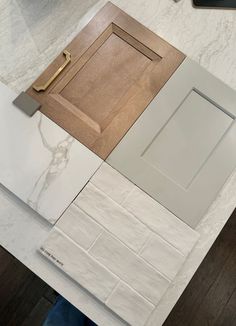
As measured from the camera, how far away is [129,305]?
750mm

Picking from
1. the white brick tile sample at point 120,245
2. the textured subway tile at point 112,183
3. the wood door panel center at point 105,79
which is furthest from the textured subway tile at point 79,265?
the wood door panel center at point 105,79

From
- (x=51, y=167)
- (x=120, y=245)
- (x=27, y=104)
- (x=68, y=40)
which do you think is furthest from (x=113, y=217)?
(x=68, y=40)

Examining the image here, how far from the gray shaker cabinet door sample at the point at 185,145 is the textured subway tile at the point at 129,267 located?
136 mm

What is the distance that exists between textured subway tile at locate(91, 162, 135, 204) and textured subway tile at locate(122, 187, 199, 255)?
16 millimetres

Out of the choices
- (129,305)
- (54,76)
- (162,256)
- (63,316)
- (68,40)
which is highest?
(68,40)

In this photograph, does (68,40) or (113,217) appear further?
(68,40)

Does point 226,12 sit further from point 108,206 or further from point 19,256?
point 19,256

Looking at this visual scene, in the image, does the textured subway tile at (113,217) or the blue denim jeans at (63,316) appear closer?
the textured subway tile at (113,217)

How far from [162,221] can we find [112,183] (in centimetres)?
14

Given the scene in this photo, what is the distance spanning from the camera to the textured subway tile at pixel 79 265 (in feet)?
2.46

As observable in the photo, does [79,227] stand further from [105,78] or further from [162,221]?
[105,78]

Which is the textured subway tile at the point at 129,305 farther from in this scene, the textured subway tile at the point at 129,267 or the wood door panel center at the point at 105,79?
the wood door panel center at the point at 105,79

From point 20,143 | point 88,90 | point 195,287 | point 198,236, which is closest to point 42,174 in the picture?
point 20,143

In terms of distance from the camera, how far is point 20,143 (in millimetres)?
812
